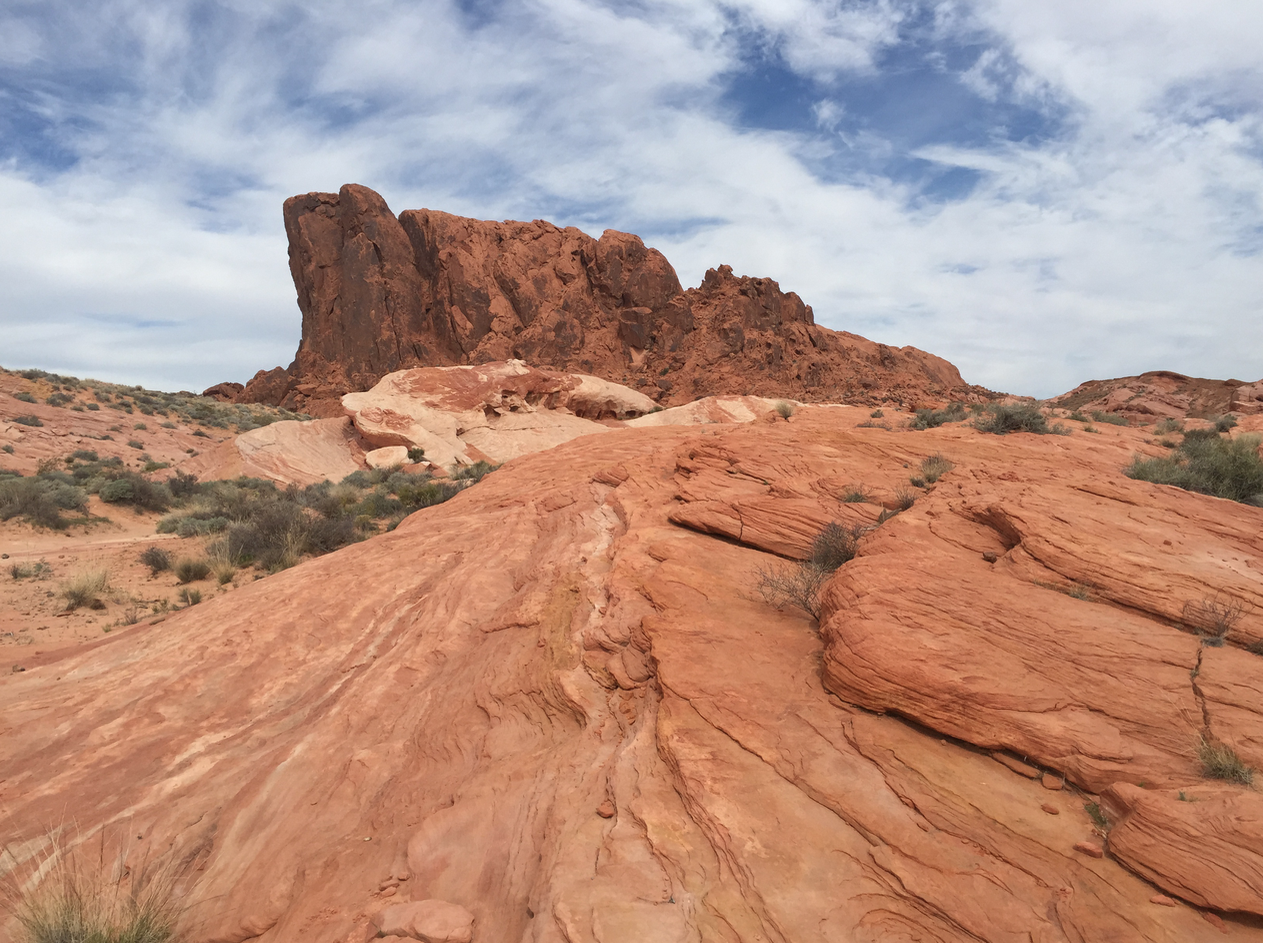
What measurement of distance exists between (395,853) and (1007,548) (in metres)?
4.71

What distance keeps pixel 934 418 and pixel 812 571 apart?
9353mm

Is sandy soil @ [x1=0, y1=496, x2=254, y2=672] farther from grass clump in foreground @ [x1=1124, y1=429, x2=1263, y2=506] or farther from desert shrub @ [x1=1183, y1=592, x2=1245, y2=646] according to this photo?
grass clump in foreground @ [x1=1124, y1=429, x2=1263, y2=506]

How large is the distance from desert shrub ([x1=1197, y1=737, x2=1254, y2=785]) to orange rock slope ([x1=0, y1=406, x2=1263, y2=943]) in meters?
0.07

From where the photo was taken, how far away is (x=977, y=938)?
2.76 metres

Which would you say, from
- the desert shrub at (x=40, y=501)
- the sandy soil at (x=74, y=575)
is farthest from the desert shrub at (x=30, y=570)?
the desert shrub at (x=40, y=501)

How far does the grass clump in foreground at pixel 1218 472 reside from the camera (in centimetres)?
771

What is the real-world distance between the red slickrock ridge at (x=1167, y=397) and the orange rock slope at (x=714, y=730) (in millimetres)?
24504

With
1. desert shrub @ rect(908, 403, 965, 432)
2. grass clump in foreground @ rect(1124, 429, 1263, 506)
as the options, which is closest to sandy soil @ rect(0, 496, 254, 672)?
grass clump in foreground @ rect(1124, 429, 1263, 506)

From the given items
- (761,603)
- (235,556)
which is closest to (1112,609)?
(761,603)

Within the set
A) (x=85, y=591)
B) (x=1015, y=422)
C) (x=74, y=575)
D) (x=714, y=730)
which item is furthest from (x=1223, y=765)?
(x=74, y=575)

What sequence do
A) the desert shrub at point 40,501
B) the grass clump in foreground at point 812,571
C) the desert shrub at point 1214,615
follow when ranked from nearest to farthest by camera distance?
the desert shrub at point 1214,615 → the grass clump in foreground at point 812,571 → the desert shrub at point 40,501

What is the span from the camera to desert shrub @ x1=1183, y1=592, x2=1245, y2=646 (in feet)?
13.5

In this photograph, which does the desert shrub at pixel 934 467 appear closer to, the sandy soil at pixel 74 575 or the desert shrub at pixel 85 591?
the sandy soil at pixel 74 575

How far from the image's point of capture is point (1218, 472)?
26.0ft
